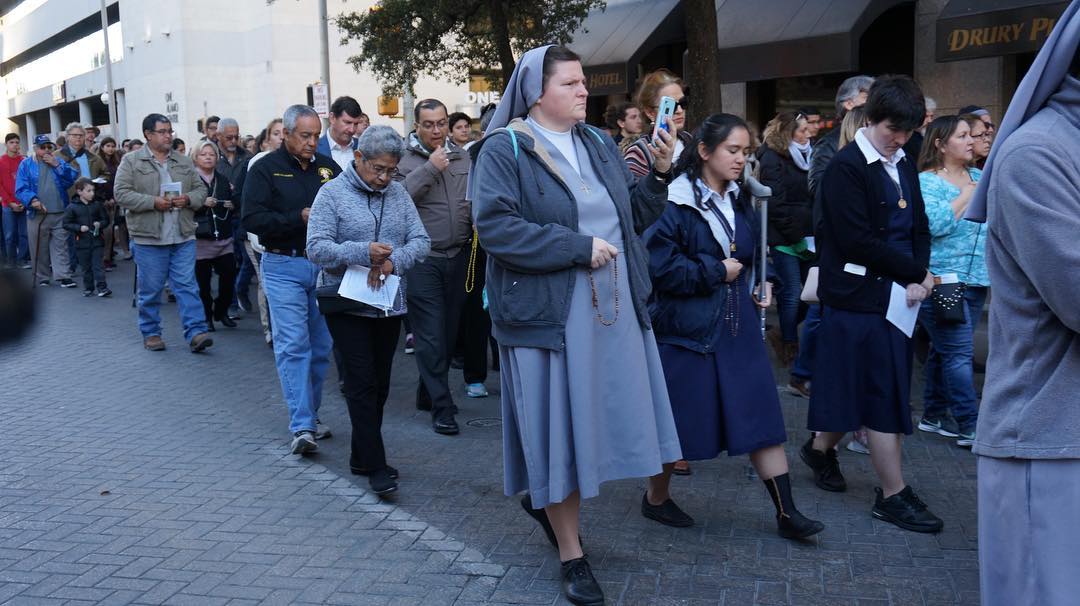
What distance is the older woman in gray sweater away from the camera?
5.75 meters

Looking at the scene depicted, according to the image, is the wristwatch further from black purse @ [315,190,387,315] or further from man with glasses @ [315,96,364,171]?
man with glasses @ [315,96,364,171]

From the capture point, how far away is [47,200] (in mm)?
15812

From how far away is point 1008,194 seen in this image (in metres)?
2.52

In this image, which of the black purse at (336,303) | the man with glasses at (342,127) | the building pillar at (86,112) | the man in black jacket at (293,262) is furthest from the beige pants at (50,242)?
the building pillar at (86,112)

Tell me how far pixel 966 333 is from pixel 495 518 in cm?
299

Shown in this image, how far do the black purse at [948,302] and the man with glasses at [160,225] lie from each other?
262 inches

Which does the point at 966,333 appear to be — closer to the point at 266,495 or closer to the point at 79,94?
the point at 266,495

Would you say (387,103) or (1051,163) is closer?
(1051,163)

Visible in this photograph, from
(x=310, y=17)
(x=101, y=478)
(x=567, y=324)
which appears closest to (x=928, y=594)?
(x=567, y=324)

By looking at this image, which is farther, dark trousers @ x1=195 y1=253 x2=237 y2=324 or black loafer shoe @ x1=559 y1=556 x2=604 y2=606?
dark trousers @ x1=195 y1=253 x2=237 y2=324

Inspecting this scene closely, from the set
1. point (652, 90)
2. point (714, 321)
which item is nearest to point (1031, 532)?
point (714, 321)

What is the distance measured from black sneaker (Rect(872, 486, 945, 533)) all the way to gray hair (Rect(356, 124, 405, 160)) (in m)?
3.01

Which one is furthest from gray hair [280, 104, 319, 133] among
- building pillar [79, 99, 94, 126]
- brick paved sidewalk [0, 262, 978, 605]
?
building pillar [79, 99, 94, 126]

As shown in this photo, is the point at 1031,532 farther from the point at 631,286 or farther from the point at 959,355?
the point at 959,355
